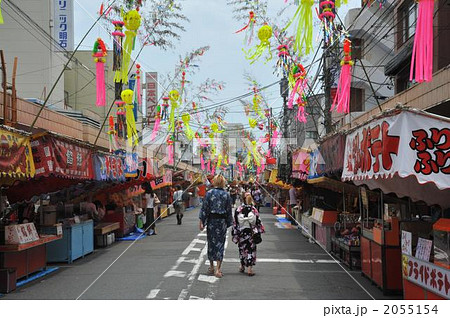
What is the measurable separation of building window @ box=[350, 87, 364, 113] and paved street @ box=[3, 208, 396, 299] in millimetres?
17067

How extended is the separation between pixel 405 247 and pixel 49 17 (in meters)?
23.9

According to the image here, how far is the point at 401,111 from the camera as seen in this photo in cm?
619

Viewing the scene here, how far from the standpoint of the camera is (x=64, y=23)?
23.0m

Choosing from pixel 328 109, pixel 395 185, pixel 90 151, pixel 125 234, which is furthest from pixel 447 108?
pixel 125 234

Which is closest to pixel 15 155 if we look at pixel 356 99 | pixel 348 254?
pixel 348 254

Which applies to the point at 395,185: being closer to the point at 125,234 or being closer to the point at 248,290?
the point at 248,290

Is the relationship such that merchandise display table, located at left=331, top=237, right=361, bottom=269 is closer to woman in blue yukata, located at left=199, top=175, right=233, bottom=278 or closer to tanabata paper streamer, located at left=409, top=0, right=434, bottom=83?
woman in blue yukata, located at left=199, top=175, right=233, bottom=278

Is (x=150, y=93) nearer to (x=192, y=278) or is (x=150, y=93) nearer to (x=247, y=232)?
(x=247, y=232)

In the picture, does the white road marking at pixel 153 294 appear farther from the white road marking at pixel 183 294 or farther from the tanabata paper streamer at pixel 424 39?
the tanabata paper streamer at pixel 424 39

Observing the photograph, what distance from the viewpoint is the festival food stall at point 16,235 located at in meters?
8.09

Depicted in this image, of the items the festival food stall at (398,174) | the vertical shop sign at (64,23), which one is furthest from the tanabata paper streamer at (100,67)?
the vertical shop sign at (64,23)

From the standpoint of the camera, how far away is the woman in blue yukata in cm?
995

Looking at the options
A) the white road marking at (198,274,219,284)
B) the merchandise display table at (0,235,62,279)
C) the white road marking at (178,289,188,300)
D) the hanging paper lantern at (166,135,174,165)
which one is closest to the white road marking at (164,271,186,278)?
the white road marking at (198,274,219,284)

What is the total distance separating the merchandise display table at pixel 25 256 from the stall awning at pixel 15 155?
176cm
